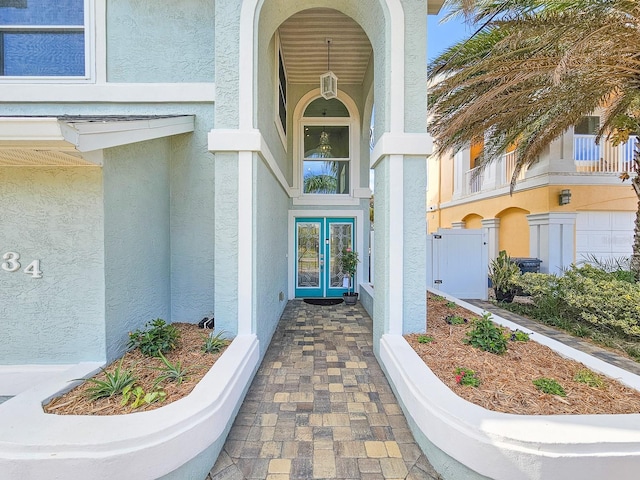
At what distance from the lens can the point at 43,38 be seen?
183 inches

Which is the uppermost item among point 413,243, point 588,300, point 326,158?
point 326,158

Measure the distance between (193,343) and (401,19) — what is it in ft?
16.7

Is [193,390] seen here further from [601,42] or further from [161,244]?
[601,42]

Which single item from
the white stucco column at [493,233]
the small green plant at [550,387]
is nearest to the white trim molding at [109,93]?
the small green plant at [550,387]

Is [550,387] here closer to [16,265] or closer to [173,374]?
[173,374]

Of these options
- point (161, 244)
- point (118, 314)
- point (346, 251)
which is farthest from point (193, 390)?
point (346, 251)

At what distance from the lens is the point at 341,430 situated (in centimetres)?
291

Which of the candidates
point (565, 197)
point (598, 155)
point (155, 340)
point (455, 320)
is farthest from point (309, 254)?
point (598, 155)

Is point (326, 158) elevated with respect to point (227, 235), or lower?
elevated

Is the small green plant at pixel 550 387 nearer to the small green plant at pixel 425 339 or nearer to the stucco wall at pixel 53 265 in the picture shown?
the small green plant at pixel 425 339

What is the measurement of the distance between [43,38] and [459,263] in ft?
33.4

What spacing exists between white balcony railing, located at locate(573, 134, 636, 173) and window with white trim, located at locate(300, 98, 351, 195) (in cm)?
814

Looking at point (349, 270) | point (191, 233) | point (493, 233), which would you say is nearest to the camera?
point (191, 233)

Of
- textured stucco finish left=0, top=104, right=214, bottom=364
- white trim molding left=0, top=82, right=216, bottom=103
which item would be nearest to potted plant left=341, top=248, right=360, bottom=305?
textured stucco finish left=0, top=104, right=214, bottom=364
